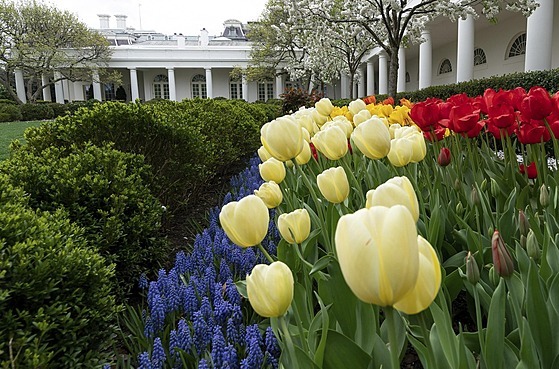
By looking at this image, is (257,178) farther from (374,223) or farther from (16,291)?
(374,223)

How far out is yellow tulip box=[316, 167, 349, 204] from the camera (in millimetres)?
1316

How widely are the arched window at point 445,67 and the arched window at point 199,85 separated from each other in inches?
1110

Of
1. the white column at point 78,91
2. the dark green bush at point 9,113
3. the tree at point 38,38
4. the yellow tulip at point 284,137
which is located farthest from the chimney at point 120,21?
the yellow tulip at point 284,137

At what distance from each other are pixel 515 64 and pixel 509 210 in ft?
56.3

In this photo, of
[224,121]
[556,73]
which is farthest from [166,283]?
[556,73]

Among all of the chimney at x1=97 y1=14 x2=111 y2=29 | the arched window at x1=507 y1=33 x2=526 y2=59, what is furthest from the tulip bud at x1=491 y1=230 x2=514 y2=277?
the chimney at x1=97 y1=14 x2=111 y2=29

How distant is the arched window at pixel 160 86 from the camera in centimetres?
4675

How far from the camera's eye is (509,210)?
68.4 inches

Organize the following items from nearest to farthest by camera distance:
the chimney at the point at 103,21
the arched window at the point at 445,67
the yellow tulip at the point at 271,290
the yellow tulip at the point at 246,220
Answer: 1. the yellow tulip at the point at 271,290
2. the yellow tulip at the point at 246,220
3. the arched window at the point at 445,67
4. the chimney at the point at 103,21

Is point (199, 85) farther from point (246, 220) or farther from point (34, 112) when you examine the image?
point (246, 220)

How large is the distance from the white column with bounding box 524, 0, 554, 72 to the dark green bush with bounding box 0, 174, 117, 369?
11.0 metres

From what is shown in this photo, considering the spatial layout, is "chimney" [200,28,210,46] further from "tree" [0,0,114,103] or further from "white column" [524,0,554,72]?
"white column" [524,0,554,72]

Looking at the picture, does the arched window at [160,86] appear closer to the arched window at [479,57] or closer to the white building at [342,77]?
the white building at [342,77]

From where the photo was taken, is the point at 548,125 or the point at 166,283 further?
the point at 166,283
